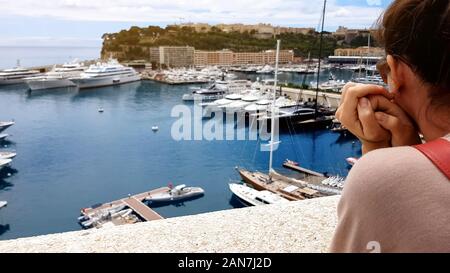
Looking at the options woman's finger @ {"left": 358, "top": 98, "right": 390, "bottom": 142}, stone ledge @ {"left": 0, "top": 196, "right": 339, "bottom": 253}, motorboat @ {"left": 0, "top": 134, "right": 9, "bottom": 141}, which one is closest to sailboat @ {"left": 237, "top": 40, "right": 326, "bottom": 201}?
stone ledge @ {"left": 0, "top": 196, "right": 339, "bottom": 253}

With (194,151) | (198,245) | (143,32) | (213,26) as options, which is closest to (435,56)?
(198,245)

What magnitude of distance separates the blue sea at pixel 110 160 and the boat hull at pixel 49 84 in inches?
181

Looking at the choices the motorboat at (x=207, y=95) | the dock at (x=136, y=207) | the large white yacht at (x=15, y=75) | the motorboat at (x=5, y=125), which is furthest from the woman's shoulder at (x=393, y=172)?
the large white yacht at (x=15, y=75)

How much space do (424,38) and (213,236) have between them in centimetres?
130

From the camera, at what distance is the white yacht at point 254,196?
272 inches

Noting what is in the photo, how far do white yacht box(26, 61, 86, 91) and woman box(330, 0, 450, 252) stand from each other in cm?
2172

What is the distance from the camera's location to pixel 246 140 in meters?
11.6

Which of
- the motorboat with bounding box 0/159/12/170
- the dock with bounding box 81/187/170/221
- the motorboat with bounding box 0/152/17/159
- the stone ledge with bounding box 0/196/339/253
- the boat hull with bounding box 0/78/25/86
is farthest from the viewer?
the boat hull with bounding box 0/78/25/86

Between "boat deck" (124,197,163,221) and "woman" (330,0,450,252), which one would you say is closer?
"woman" (330,0,450,252)

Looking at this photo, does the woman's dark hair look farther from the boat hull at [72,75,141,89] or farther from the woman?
the boat hull at [72,75,141,89]

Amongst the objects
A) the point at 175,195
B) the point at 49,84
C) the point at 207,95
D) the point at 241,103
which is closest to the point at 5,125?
the point at 175,195

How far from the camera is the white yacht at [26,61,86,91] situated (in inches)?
786

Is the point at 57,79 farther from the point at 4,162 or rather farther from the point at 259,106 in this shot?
the point at 4,162

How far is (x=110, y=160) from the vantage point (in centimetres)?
1007
